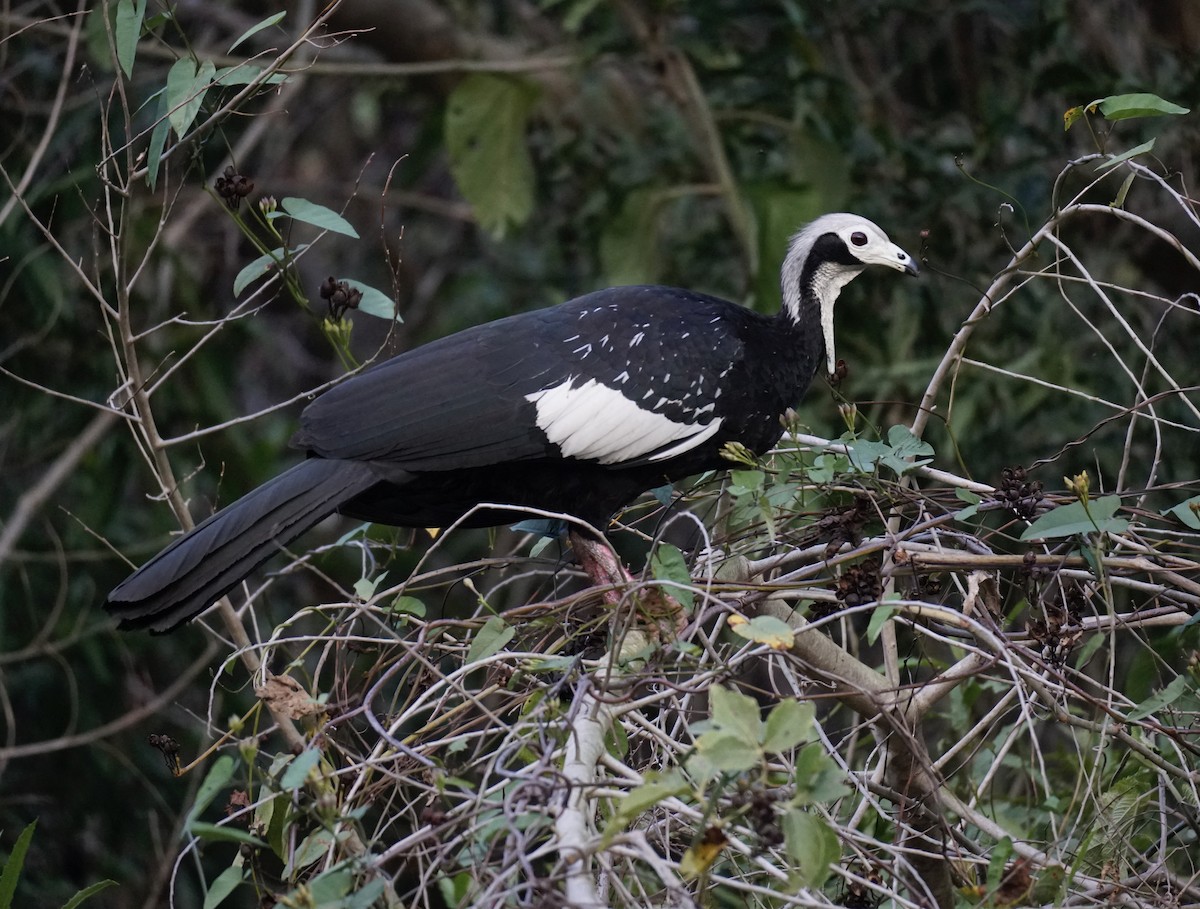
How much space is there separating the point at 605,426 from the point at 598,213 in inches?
104

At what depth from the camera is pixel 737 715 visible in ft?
5.81

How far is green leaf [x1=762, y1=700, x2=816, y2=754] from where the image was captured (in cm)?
173

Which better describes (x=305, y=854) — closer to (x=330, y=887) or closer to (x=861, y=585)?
(x=330, y=887)

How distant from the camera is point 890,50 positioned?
5.82 m

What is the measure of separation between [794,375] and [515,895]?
2051 millimetres

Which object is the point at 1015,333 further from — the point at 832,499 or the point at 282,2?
the point at 282,2

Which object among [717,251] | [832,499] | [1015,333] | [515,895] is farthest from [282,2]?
[515,895]

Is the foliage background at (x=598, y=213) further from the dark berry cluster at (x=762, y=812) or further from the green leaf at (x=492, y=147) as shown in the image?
the dark berry cluster at (x=762, y=812)

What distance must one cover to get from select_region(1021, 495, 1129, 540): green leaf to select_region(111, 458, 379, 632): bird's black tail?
1.48 m

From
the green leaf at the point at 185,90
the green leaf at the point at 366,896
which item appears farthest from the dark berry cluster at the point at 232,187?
the green leaf at the point at 366,896

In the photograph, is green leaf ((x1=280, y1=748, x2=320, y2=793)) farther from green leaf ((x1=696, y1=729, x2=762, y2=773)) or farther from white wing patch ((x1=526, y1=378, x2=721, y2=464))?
white wing patch ((x1=526, y1=378, x2=721, y2=464))

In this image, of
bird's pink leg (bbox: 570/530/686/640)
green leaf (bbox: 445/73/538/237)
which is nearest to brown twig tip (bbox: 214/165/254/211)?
bird's pink leg (bbox: 570/530/686/640)

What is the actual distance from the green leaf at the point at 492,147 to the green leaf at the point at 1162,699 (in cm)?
333

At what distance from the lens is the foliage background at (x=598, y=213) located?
4.96 metres
